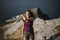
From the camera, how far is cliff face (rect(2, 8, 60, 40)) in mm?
2695

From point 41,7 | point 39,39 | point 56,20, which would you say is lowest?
point 39,39

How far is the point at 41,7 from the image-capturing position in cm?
275

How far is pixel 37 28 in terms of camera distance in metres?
2.75

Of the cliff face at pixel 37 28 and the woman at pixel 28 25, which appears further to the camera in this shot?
the cliff face at pixel 37 28

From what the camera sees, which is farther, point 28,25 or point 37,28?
point 37,28

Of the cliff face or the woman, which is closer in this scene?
the woman

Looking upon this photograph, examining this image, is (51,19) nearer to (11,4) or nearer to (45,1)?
(45,1)

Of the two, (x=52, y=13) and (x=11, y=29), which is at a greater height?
(x=52, y=13)

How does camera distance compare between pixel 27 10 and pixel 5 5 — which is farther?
pixel 5 5

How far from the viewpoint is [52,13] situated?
8.88ft

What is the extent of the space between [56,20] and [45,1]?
318 mm

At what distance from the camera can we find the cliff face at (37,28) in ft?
8.84

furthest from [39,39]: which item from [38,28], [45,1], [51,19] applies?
[45,1]

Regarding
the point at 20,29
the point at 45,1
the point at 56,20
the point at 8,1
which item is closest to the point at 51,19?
the point at 56,20
